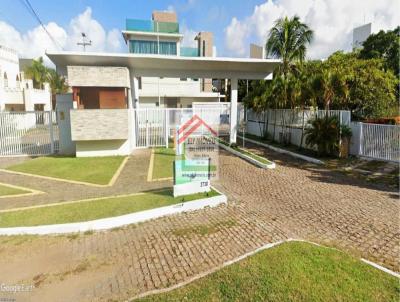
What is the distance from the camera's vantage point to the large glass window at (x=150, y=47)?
31.3m

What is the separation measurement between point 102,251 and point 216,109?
19.5 m

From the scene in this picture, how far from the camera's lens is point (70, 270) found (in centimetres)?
416

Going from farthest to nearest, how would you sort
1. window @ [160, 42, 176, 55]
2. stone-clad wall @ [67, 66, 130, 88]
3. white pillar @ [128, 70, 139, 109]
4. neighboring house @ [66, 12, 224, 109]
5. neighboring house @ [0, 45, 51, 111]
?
window @ [160, 42, 176, 55], neighboring house @ [66, 12, 224, 109], neighboring house @ [0, 45, 51, 111], white pillar @ [128, 70, 139, 109], stone-clad wall @ [67, 66, 130, 88]

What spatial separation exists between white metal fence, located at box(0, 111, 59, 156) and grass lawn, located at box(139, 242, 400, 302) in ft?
43.8

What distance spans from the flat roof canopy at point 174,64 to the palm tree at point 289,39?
3.05 meters

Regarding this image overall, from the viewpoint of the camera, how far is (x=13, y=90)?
90.1 feet

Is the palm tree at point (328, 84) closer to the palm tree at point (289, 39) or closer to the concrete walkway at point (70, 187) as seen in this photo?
the palm tree at point (289, 39)

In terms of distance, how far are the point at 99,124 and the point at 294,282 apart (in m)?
11.3

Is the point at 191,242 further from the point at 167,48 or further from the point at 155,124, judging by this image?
the point at 167,48

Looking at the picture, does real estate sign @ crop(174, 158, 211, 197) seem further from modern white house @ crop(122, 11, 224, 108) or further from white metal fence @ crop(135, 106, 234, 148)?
modern white house @ crop(122, 11, 224, 108)

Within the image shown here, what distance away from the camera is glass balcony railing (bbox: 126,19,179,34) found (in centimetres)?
3059

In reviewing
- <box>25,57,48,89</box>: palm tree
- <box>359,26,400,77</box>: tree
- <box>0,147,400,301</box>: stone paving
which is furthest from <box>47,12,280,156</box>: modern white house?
<box>25,57,48,89</box>: palm tree

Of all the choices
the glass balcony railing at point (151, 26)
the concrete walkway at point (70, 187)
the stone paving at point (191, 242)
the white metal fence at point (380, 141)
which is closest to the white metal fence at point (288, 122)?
the white metal fence at point (380, 141)

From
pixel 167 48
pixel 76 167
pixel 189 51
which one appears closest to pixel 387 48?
pixel 189 51
